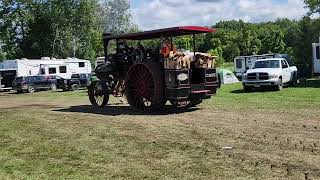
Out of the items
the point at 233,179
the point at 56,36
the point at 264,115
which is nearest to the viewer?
the point at 233,179

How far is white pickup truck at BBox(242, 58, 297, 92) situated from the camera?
23.9 metres

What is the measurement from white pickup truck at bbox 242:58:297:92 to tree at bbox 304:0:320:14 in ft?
34.7

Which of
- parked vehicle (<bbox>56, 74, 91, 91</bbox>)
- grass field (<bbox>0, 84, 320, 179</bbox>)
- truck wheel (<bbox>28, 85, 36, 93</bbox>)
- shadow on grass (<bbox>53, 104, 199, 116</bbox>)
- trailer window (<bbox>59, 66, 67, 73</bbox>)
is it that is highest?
trailer window (<bbox>59, 66, 67, 73</bbox>)

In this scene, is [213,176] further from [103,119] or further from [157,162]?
[103,119]

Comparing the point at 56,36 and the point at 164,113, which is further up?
the point at 56,36

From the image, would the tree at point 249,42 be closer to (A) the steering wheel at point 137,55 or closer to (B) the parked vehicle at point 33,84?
(B) the parked vehicle at point 33,84

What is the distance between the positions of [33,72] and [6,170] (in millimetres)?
36089

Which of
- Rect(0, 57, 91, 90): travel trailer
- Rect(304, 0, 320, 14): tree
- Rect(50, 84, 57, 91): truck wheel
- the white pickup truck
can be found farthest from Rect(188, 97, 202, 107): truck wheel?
Rect(0, 57, 91, 90): travel trailer

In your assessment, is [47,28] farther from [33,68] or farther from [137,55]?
[137,55]

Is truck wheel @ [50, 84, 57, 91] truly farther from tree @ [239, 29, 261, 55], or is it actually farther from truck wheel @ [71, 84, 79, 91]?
tree @ [239, 29, 261, 55]

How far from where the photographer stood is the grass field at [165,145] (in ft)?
24.1

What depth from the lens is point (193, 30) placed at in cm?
1523

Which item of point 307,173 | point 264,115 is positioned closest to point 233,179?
point 307,173

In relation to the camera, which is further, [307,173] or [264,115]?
[264,115]
